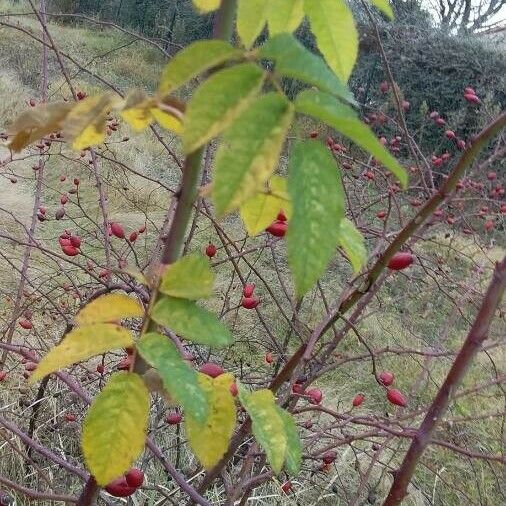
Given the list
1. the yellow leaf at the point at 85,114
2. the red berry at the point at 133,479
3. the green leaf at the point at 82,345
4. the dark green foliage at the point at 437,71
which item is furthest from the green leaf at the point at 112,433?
the dark green foliage at the point at 437,71

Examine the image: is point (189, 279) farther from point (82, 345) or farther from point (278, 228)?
point (278, 228)

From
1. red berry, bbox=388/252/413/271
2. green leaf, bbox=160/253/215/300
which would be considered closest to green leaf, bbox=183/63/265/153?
green leaf, bbox=160/253/215/300

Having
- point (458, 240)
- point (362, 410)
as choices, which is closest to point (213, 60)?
point (362, 410)

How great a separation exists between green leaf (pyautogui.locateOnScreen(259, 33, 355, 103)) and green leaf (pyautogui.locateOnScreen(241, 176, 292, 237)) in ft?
0.46

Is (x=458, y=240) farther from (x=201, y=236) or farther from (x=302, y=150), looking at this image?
(x=302, y=150)

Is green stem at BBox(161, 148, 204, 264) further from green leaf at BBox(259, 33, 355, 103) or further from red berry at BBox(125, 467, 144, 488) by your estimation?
red berry at BBox(125, 467, 144, 488)

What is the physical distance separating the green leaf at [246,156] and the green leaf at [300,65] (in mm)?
26

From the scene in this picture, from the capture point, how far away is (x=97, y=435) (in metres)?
0.39

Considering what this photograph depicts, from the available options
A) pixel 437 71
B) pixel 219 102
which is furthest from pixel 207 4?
pixel 437 71

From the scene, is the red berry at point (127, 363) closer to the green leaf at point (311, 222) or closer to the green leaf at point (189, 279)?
the green leaf at point (189, 279)

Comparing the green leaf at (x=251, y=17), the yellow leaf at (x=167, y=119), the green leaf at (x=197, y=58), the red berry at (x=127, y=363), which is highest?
the green leaf at (x=251, y=17)

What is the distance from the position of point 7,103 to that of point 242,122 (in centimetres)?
679

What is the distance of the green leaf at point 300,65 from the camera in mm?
313

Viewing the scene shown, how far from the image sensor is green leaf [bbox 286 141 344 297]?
293mm
